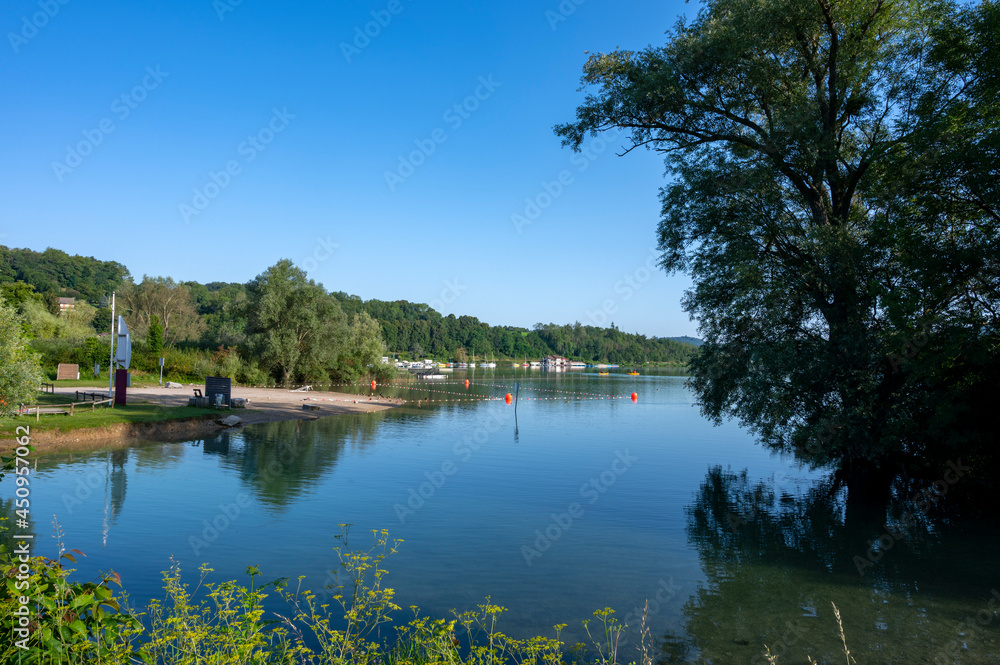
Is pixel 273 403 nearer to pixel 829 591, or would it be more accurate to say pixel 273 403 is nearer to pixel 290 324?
pixel 290 324

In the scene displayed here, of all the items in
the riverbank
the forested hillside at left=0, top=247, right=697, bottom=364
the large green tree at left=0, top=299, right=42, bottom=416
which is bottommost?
the riverbank

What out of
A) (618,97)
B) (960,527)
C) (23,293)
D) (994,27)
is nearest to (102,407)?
(618,97)

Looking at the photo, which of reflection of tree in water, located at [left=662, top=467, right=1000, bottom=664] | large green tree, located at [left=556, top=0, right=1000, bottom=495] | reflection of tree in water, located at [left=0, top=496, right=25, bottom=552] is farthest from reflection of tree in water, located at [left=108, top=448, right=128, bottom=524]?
large green tree, located at [left=556, top=0, right=1000, bottom=495]

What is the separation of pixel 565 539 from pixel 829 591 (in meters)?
4.66

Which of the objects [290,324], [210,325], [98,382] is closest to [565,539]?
[98,382]

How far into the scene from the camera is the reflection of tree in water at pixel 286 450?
50.1 feet

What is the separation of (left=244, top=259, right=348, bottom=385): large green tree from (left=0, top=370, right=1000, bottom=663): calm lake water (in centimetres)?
2824

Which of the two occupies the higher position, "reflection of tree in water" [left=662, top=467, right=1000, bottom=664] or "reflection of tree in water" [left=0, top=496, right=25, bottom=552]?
"reflection of tree in water" [left=0, top=496, right=25, bottom=552]

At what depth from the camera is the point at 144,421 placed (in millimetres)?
20656

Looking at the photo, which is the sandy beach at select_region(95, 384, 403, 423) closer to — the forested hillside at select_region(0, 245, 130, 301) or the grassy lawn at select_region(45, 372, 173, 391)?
the grassy lawn at select_region(45, 372, 173, 391)

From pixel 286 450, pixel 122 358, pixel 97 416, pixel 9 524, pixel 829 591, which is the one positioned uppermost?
pixel 122 358

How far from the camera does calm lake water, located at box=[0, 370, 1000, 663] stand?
8.10m

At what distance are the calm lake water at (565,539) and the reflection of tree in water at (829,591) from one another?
0.13 ft

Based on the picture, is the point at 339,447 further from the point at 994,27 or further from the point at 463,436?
the point at 994,27
